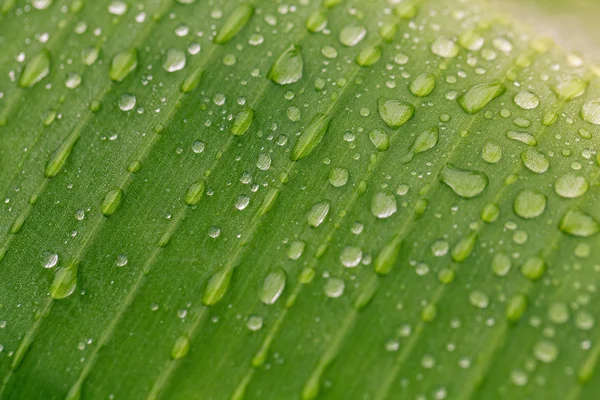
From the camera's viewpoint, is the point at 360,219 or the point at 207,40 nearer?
the point at 360,219

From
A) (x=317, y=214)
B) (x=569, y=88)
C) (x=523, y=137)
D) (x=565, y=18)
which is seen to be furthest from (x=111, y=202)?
(x=565, y=18)

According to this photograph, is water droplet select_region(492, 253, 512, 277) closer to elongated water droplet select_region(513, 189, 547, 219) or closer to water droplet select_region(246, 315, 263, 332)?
elongated water droplet select_region(513, 189, 547, 219)

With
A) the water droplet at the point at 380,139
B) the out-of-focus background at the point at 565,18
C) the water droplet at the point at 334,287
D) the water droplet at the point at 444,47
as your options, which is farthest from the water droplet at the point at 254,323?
the out-of-focus background at the point at 565,18

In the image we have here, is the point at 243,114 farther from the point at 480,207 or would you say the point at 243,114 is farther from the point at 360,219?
the point at 480,207

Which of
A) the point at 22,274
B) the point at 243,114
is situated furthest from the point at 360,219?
the point at 22,274

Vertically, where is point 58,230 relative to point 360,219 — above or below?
below

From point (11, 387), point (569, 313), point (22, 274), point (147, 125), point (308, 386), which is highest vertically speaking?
point (569, 313)

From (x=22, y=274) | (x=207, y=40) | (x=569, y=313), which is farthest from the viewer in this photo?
(x=207, y=40)
